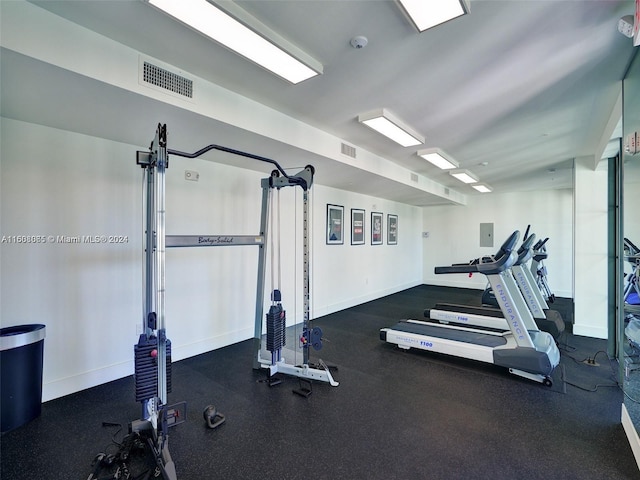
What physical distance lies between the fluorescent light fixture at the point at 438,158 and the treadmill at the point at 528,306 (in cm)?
160

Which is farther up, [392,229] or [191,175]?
[191,175]

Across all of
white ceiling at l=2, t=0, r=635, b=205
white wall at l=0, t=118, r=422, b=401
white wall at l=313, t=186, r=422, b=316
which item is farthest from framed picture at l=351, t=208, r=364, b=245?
white ceiling at l=2, t=0, r=635, b=205

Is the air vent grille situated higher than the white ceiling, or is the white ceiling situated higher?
the white ceiling

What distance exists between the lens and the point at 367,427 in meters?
2.25

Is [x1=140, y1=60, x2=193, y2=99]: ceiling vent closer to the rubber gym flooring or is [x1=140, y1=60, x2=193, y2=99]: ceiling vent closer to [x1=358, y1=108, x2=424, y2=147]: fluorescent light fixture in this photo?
[x1=358, y1=108, x2=424, y2=147]: fluorescent light fixture

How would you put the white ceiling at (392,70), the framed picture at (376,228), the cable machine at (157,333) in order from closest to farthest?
the white ceiling at (392,70)
the cable machine at (157,333)
the framed picture at (376,228)

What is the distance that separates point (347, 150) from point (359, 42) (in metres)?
1.93

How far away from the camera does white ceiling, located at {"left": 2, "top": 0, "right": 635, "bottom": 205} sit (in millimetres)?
1770

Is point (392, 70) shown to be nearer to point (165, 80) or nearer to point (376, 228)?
point (165, 80)

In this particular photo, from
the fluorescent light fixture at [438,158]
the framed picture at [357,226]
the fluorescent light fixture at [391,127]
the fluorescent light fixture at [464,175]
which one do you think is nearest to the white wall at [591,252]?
the fluorescent light fixture at [464,175]

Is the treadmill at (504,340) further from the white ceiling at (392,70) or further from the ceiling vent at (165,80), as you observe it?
the ceiling vent at (165,80)

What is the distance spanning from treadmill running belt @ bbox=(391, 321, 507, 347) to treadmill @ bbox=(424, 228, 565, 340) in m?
0.87

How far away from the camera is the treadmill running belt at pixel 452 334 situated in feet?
11.3

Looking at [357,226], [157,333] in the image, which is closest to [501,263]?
[157,333]
